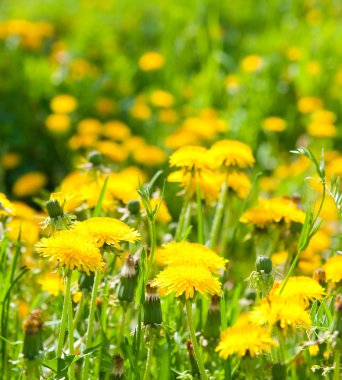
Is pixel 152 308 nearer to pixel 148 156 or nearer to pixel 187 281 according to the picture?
pixel 187 281

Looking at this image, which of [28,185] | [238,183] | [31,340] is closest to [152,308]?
[31,340]

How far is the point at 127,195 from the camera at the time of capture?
6.21 ft

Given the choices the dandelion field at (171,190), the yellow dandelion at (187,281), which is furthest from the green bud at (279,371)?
→ the yellow dandelion at (187,281)

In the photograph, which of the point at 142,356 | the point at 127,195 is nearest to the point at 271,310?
the point at 142,356

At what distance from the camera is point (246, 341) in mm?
1207

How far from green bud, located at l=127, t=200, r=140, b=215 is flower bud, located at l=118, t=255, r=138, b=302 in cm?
24

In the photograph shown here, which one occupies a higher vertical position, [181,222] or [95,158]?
[95,158]

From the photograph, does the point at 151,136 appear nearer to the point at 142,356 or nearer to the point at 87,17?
the point at 87,17

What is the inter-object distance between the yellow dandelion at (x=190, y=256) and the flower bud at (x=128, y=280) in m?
0.11

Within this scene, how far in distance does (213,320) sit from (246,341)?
0.37m

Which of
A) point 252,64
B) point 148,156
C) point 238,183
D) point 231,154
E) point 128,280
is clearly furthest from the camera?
point 252,64

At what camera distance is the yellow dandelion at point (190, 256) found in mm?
1354

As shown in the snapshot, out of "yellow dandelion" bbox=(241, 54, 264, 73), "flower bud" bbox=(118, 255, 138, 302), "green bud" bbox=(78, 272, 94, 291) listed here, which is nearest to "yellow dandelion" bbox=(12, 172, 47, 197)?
"yellow dandelion" bbox=(241, 54, 264, 73)

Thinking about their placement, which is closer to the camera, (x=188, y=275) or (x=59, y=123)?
(x=188, y=275)
